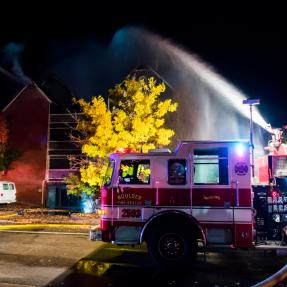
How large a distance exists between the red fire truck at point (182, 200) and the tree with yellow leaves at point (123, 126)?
7978 millimetres

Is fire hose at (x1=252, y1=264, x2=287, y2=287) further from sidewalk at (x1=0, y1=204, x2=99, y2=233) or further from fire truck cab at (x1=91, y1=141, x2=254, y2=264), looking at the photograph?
sidewalk at (x1=0, y1=204, x2=99, y2=233)

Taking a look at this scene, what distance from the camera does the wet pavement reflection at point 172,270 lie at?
7332 mm

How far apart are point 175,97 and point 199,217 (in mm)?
18735

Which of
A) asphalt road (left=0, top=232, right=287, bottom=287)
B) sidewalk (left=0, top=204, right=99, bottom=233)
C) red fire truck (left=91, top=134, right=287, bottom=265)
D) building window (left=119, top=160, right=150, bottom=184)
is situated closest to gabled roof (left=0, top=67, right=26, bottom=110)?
sidewalk (left=0, top=204, right=99, bottom=233)

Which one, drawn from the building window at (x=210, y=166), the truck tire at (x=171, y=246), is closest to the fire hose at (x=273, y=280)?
the truck tire at (x=171, y=246)

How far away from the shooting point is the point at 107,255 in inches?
383

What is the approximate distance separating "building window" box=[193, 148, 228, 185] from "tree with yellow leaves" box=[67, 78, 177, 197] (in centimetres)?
819

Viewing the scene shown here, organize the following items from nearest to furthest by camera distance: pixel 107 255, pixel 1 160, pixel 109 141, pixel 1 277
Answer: pixel 1 277 < pixel 107 255 < pixel 109 141 < pixel 1 160

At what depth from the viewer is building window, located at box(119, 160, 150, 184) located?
28.9ft

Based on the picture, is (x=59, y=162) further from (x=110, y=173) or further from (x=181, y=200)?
(x=181, y=200)

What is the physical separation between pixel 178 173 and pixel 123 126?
879 cm

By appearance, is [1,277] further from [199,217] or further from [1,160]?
[1,160]

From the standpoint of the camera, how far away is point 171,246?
8.47 meters

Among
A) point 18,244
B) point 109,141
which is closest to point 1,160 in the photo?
point 109,141
